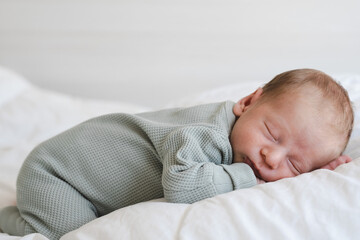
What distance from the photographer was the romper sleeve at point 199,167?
87cm

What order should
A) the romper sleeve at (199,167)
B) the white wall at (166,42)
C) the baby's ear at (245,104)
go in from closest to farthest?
the romper sleeve at (199,167)
the baby's ear at (245,104)
the white wall at (166,42)

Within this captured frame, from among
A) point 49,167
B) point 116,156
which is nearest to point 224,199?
point 116,156

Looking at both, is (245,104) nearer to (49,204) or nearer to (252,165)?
(252,165)

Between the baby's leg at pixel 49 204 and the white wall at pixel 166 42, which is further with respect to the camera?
the white wall at pixel 166 42

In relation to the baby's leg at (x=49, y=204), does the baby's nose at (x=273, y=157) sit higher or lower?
higher

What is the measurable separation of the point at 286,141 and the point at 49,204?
0.55 meters

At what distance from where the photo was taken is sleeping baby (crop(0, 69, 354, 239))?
98cm

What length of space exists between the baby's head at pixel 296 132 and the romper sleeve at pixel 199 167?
0.05 meters

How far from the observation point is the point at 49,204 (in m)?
0.99

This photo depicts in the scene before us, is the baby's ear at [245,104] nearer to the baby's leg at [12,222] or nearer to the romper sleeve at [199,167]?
the romper sleeve at [199,167]

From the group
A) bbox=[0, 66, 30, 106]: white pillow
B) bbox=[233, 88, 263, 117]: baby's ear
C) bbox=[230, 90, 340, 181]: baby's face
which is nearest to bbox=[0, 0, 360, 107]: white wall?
bbox=[0, 66, 30, 106]: white pillow

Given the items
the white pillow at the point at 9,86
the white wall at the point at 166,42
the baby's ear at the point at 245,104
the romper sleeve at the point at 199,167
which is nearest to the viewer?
the romper sleeve at the point at 199,167

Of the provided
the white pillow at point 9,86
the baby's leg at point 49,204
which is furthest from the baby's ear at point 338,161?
the white pillow at point 9,86

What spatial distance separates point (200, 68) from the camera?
230 cm
